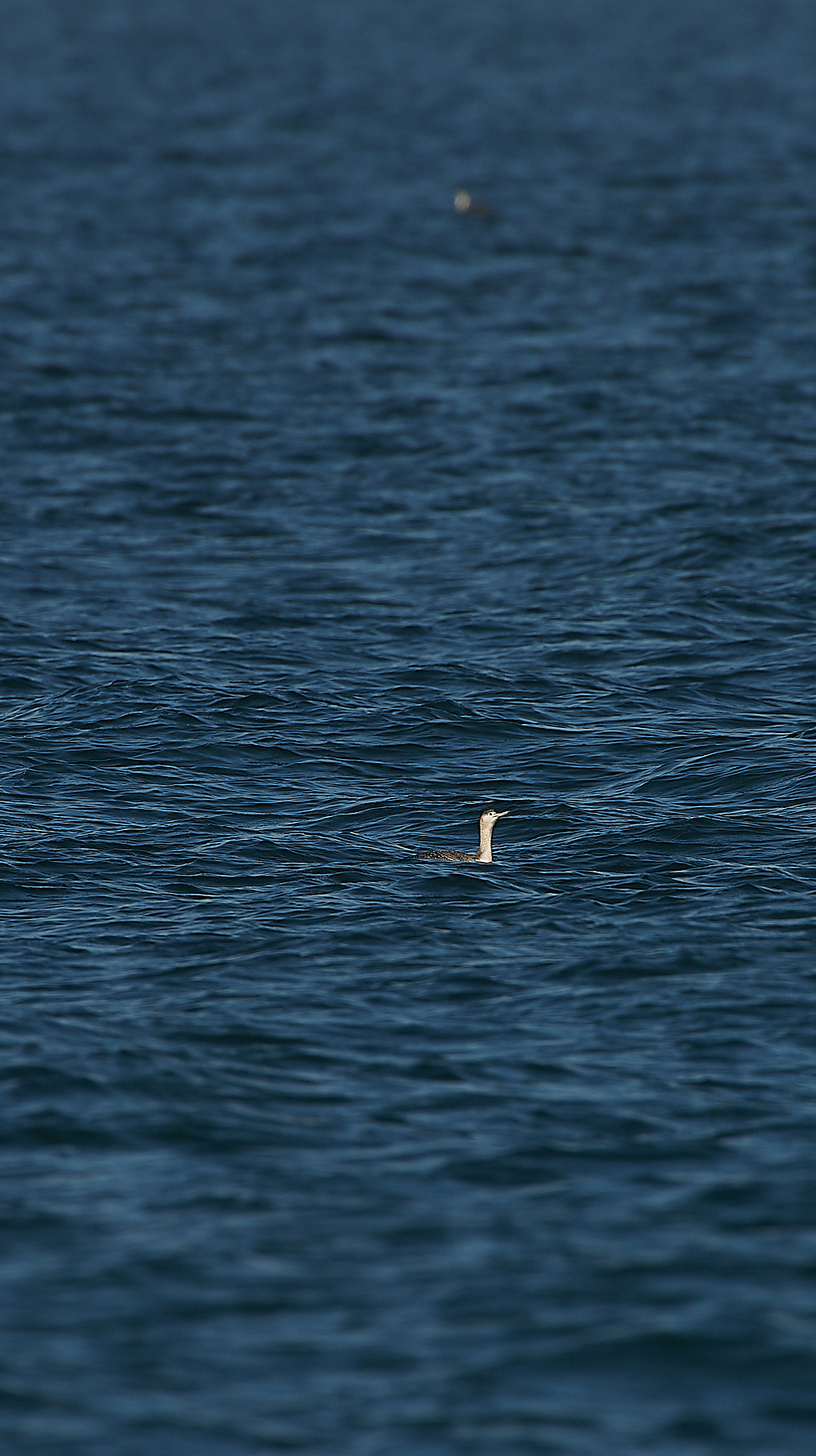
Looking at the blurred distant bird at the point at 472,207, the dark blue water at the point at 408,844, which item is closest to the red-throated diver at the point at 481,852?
the dark blue water at the point at 408,844

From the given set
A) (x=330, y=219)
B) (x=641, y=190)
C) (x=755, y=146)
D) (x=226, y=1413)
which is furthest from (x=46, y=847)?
(x=755, y=146)

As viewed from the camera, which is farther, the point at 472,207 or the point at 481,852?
the point at 472,207

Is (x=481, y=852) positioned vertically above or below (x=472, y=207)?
below

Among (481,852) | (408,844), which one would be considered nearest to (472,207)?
(408,844)

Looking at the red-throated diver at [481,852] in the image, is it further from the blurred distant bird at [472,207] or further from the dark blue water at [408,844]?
the blurred distant bird at [472,207]

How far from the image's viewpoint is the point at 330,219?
63.1m

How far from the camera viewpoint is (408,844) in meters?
23.4

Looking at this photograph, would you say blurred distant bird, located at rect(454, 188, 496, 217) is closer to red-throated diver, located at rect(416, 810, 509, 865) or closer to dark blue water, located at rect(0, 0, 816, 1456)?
dark blue water, located at rect(0, 0, 816, 1456)

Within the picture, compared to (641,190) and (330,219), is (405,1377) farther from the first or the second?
(641,190)

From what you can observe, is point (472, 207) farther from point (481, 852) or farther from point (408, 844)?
point (481, 852)

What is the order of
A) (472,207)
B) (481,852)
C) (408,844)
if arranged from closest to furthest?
(481,852)
(408,844)
(472,207)

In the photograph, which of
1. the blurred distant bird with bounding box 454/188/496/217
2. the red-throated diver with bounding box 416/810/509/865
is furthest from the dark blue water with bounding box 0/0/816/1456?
the blurred distant bird with bounding box 454/188/496/217

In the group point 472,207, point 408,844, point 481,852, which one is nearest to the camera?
point 481,852

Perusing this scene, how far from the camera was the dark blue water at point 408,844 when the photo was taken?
1411cm
